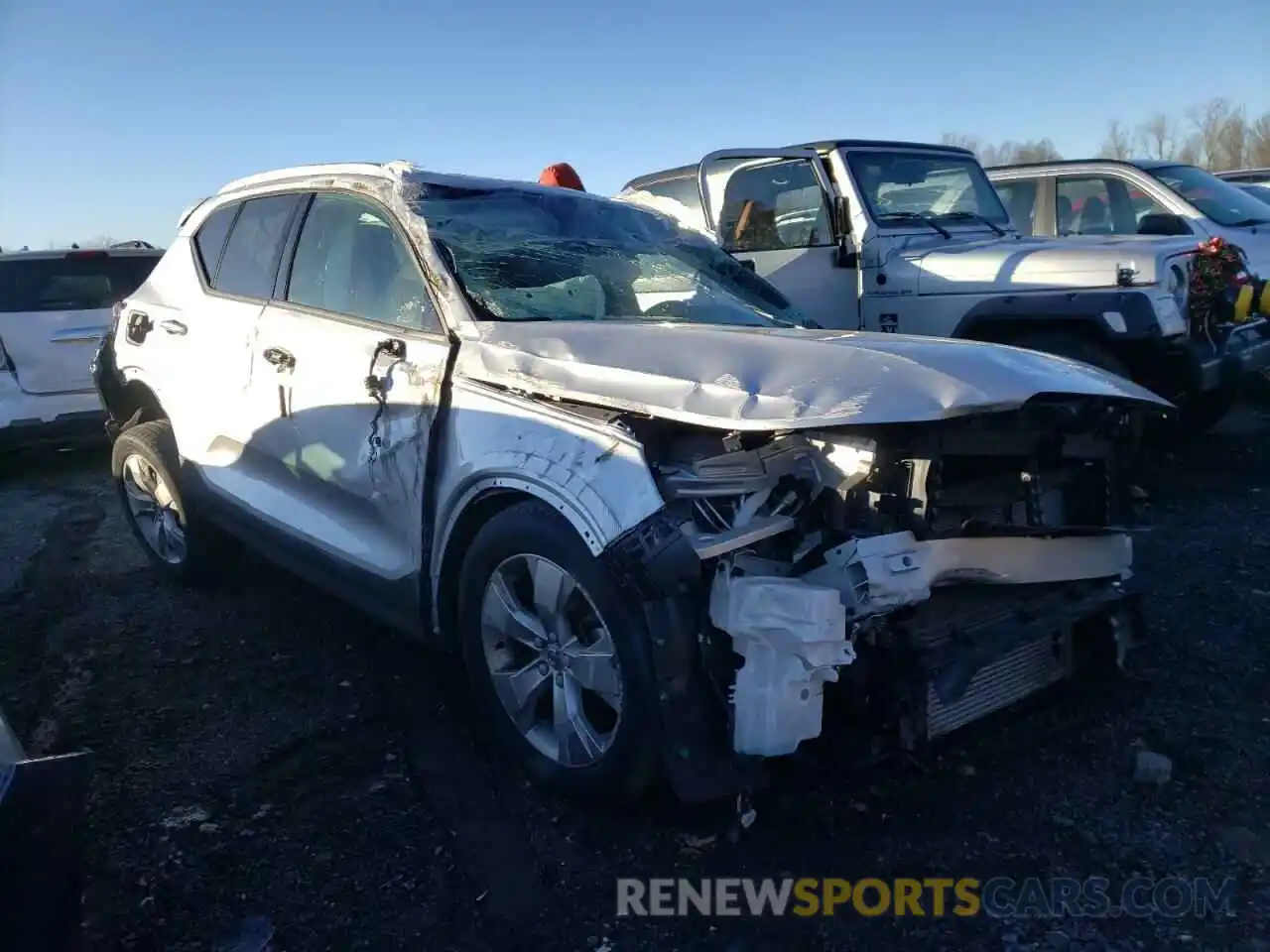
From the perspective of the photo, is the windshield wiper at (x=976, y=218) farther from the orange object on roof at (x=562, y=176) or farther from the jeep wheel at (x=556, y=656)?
the jeep wheel at (x=556, y=656)

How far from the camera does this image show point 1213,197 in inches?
310

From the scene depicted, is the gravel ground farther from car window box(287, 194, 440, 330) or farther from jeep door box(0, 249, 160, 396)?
jeep door box(0, 249, 160, 396)

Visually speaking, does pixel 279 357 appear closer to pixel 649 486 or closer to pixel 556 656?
pixel 556 656

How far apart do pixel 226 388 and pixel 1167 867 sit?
3.63m

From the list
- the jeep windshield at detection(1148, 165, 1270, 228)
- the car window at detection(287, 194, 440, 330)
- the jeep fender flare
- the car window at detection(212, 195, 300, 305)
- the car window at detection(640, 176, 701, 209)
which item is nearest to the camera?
the car window at detection(287, 194, 440, 330)

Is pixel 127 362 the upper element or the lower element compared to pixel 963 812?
upper

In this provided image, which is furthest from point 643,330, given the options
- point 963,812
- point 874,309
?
point 874,309

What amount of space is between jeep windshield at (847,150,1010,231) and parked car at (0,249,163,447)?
5581mm

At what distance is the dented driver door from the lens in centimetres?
630

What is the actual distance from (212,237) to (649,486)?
9.90 feet

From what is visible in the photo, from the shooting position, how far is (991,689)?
9.15 ft

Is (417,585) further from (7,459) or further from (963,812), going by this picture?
(7,459)

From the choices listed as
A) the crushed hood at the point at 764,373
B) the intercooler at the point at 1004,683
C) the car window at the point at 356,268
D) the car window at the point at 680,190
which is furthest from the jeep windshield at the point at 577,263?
the car window at the point at 680,190

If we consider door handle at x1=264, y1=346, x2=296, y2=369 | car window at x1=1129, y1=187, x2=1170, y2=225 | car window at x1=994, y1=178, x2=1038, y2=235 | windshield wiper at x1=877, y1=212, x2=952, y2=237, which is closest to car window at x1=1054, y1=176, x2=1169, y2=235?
car window at x1=1129, y1=187, x2=1170, y2=225
